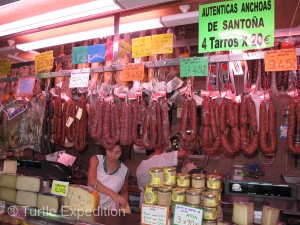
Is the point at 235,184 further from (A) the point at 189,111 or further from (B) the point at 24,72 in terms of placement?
(B) the point at 24,72

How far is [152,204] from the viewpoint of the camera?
8.01 ft

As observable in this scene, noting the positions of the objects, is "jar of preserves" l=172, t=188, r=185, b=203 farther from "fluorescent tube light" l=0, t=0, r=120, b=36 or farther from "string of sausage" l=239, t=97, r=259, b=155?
"fluorescent tube light" l=0, t=0, r=120, b=36

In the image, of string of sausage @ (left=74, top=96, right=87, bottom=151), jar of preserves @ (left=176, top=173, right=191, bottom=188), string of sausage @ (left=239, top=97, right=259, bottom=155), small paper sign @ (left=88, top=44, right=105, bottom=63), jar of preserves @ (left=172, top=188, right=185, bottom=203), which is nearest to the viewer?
jar of preserves @ (left=172, top=188, right=185, bottom=203)

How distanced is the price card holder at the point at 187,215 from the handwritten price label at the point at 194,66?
123 cm

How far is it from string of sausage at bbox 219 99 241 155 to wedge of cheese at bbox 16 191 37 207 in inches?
80.2

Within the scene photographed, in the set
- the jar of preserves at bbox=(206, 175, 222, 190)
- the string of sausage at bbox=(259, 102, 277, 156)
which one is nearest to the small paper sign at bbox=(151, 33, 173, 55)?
the string of sausage at bbox=(259, 102, 277, 156)

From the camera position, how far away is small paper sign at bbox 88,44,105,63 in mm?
3445

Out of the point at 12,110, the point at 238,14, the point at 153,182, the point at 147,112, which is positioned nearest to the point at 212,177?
the point at 153,182

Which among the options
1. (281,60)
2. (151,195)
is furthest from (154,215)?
(281,60)

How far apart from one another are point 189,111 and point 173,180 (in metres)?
0.91

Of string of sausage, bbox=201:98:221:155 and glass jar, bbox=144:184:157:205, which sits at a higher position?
string of sausage, bbox=201:98:221:155

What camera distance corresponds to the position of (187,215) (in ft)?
7.61

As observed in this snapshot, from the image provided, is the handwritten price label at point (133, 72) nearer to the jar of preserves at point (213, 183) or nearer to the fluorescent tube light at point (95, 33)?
the fluorescent tube light at point (95, 33)

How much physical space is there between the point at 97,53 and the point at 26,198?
1.79m
